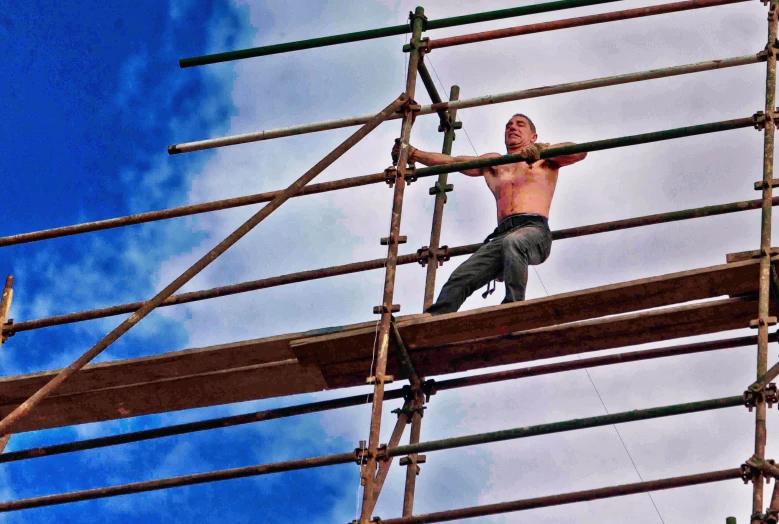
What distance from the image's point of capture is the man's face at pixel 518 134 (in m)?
12.6

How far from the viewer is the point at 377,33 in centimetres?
1298

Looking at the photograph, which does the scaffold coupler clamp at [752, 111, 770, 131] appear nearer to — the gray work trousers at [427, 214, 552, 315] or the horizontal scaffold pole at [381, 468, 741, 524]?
the gray work trousers at [427, 214, 552, 315]

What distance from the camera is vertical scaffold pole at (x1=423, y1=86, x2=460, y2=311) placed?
1237 centimetres

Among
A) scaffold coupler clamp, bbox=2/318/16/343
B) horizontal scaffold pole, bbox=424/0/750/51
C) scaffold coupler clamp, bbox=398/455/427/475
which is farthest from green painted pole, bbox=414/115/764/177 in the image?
scaffold coupler clamp, bbox=2/318/16/343

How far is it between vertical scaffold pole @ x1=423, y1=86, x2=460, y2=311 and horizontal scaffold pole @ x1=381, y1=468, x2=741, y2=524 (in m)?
2.45

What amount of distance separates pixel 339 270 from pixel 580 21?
2423mm

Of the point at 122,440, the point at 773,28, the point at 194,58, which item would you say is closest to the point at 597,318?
the point at 773,28

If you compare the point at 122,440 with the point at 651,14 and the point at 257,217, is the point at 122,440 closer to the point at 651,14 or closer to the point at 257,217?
the point at 257,217

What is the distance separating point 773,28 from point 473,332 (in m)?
3.03

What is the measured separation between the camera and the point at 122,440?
463 inches

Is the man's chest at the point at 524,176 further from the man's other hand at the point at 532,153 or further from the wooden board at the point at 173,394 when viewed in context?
the wooden board at the point at 173,394

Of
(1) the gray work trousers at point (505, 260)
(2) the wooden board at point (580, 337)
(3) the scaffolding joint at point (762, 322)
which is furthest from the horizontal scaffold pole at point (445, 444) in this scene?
(1) the gray work trousers at point (505, 260)

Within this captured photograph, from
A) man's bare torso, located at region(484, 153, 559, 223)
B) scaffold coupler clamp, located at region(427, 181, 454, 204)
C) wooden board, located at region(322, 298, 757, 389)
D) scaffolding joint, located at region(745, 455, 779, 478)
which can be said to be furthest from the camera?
scaffold coupler clamp, located at region(427, 181, 454, 204)

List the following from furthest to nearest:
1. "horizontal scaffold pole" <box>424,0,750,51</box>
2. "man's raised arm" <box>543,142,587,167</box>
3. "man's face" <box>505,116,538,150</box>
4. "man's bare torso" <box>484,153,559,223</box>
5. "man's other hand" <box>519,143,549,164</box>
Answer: "man's face" <box>505,116,538,150</box> < "horizontal scaffold pole" <box>424,0,750,51</box> < "man's bare torso" <box>484,153,559,223</box> < "man's raised arm" <box>543,142,587,167</box> < "man's other hand" <box>519,143,549,164</box>
